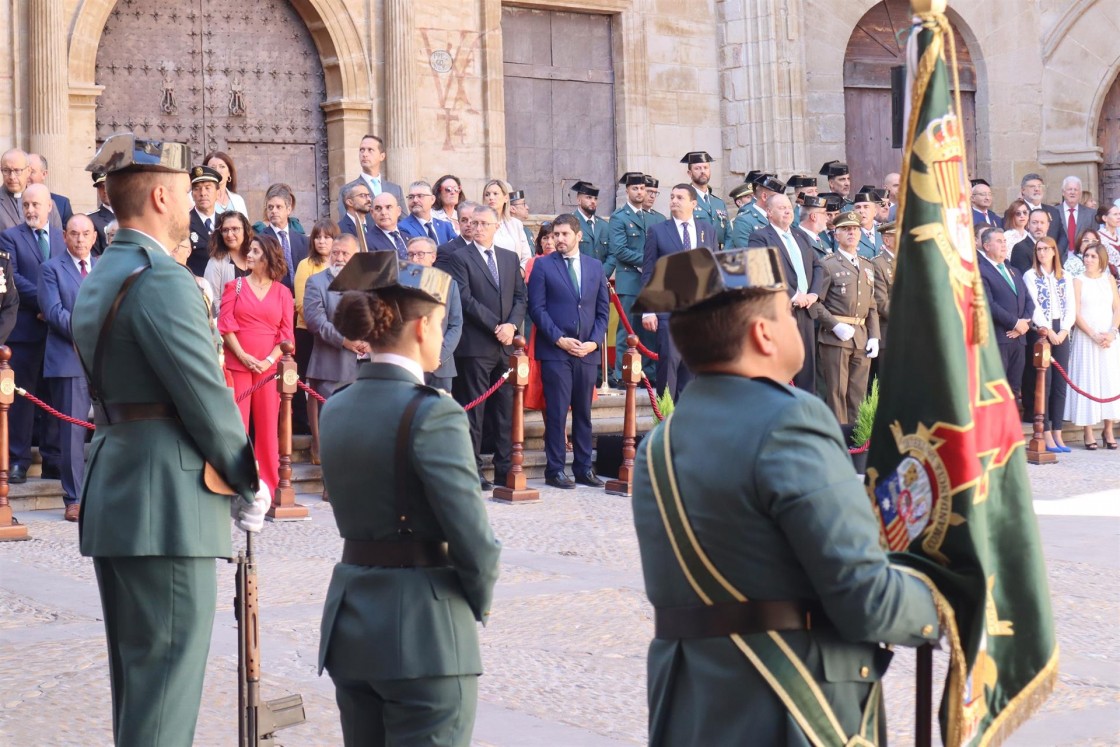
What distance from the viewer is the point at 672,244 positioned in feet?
41.1

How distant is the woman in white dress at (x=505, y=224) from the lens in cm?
1316

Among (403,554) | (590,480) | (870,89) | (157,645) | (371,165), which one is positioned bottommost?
(590,480)

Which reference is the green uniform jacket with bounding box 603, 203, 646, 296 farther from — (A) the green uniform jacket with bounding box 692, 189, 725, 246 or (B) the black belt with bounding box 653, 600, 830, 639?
(B) the black belt with bounding box 653, 600, 830, 639

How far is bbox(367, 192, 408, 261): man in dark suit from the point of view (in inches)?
464

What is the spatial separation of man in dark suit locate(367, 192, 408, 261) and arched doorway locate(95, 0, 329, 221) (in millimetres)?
4642

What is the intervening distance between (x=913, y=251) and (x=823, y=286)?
9.72 meters

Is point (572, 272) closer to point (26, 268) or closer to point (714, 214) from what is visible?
point (714, 214)

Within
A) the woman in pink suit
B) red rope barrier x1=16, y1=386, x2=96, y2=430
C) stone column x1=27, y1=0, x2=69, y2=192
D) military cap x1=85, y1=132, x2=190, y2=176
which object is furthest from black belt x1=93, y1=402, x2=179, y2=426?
stone column x1=27, y1=0, x2=69, y2=192

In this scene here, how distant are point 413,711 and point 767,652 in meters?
1.01

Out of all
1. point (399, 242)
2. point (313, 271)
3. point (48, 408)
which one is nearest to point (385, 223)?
point (399, 242)

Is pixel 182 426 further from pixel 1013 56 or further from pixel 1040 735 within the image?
pixel 1013 56

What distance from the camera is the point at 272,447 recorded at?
35.0 feet

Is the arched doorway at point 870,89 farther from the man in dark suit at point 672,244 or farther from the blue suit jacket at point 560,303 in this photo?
the blue suit jacket at point 560,303

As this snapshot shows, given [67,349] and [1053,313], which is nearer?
[67,349]
